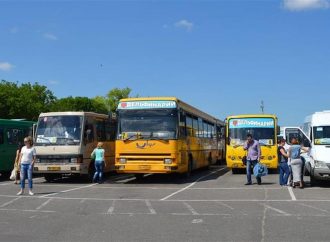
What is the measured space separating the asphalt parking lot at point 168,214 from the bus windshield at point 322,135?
4.97 ft

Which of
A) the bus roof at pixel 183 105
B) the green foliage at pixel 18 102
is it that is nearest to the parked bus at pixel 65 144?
the bus roof at pixel 183 105

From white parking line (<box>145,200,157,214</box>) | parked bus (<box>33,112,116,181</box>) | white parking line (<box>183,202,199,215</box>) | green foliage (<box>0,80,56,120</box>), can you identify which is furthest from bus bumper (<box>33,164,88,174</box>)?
green foliage (<box>0,80,56,120</box>)

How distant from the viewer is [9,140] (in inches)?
936

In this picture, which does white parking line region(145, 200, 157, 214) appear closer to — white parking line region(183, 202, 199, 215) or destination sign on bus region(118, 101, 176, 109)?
white parking line region(183, 202, 199, 215)

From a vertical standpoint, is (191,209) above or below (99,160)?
below

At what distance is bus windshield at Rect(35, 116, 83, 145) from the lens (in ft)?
67.1

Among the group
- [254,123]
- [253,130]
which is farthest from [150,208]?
[254,123]

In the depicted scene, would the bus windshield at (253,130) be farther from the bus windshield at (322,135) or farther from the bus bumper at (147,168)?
the bus bumper at (147,168)

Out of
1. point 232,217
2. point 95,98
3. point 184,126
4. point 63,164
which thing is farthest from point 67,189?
point 95,98

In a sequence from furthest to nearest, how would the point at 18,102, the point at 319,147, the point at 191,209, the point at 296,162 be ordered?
the point at 18,102 → the point at 319,147 → the point at 296,162 → the point at 191,209

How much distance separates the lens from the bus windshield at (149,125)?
63.3 ft

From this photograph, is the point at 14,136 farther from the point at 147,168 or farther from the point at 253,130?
the point at 253,130

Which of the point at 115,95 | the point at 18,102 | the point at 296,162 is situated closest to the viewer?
the point at 296,162

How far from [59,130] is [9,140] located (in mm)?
4275
